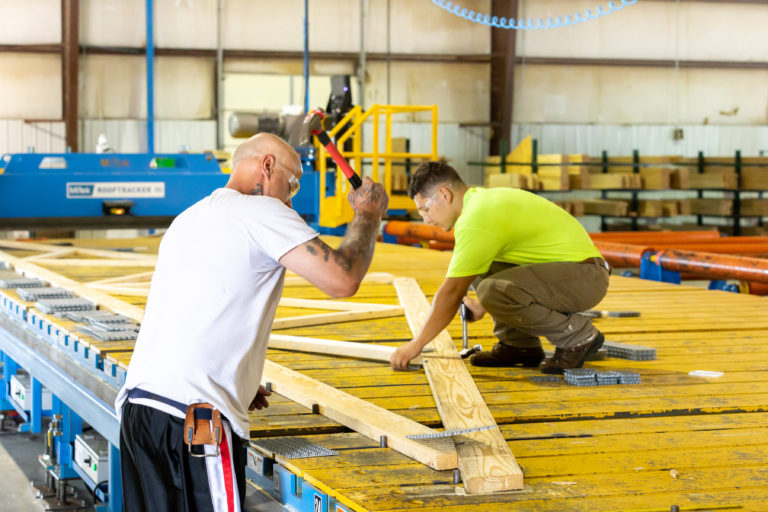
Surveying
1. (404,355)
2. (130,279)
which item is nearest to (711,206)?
(130,279)

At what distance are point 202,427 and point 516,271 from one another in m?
2.20

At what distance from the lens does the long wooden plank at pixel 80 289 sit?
573cm

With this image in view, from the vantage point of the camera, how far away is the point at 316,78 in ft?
61.2

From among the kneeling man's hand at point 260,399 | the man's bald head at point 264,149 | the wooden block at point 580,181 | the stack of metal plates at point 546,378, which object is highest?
the man's bald head at point 264,149

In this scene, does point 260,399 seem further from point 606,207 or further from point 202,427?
point 606,207

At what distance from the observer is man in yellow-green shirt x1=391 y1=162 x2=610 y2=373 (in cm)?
410

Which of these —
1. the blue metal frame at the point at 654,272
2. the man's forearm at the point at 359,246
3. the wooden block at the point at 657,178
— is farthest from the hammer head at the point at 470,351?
the wooden block at the point at 657,178

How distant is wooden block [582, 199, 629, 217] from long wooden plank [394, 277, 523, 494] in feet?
40.5

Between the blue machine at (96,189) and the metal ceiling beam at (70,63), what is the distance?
25.8 feet

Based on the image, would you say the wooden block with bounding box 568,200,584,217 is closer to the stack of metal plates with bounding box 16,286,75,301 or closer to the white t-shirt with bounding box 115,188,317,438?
the stack of metal plates with bounding box 16,286,75,301

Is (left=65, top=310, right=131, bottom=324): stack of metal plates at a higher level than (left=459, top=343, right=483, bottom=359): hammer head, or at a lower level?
higher

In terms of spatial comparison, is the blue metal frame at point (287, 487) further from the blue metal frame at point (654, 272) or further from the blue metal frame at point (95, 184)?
the blue metal frame at point (95, 184)

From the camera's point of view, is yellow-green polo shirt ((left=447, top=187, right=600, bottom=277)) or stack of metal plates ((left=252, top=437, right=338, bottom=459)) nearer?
stack of metal plates ((left=252, top=437, right=338, bottom=459))

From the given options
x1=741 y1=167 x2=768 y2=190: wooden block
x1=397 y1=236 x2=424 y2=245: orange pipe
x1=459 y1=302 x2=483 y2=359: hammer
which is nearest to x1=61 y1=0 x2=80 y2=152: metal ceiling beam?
x1=397 y1=236 x2=424 y2=245: orange pipe
